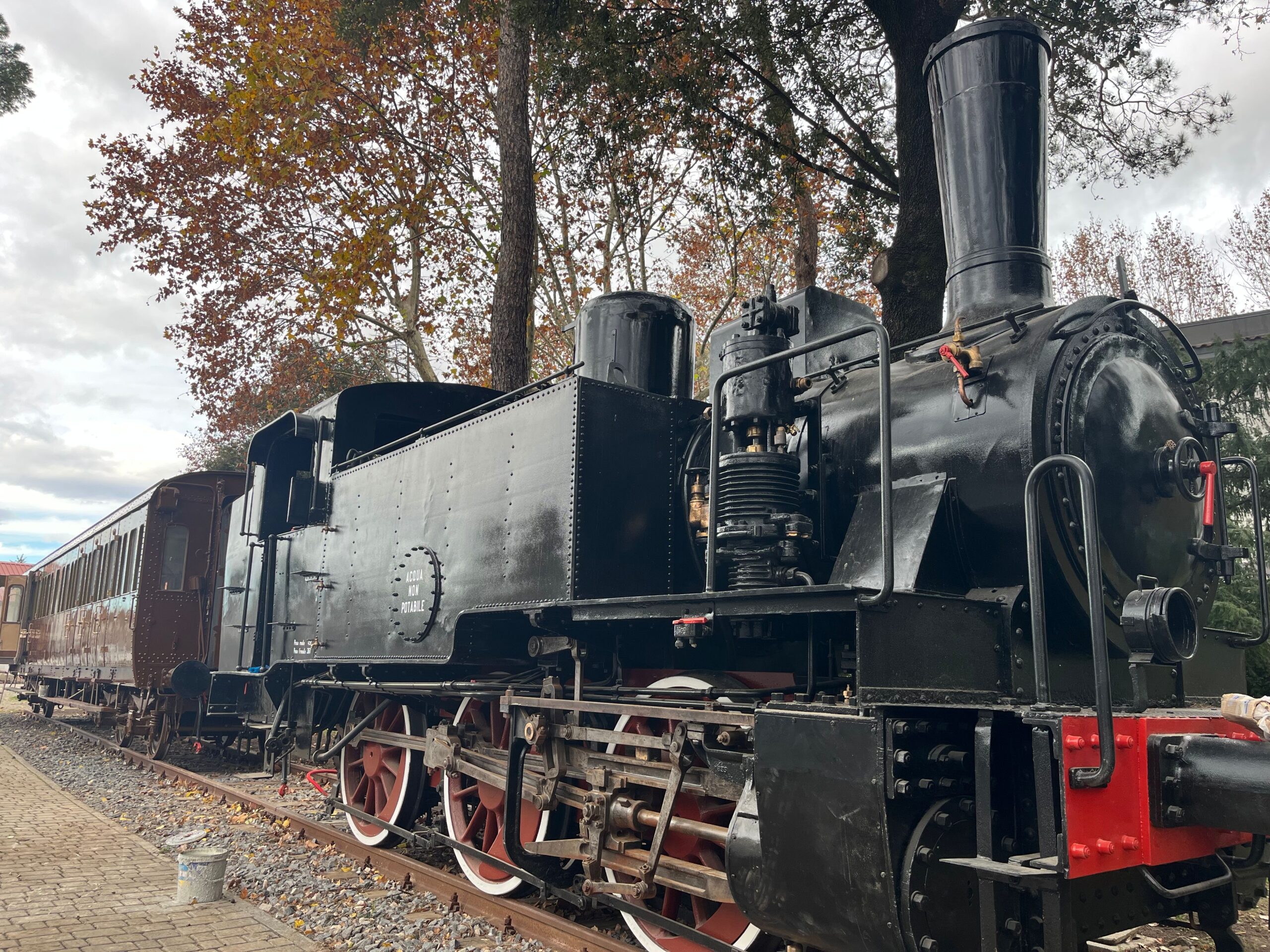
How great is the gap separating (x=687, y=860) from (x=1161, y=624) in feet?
7.18

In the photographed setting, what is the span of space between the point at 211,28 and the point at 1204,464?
17.6m

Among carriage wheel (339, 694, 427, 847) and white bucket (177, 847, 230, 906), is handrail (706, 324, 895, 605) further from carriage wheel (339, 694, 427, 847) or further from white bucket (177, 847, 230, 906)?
white bucket (177, 847, 230, 906)

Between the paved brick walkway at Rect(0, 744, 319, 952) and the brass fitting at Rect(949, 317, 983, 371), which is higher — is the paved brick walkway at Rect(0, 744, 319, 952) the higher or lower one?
the lower one

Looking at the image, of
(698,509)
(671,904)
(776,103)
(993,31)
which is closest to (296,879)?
(671,904)

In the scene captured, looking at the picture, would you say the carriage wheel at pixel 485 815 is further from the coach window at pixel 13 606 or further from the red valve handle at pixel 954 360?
the coach window at pixel 13 606

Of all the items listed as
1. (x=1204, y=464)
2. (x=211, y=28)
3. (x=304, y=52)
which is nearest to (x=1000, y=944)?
(x=1204, y=464)

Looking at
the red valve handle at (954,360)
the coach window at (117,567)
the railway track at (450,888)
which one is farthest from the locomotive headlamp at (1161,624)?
the coach window at (117,567)

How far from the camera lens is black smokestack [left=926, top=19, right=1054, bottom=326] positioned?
Answer: 4.03 metres

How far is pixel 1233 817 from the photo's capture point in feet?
8.59

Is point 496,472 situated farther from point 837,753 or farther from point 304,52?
point 304,52

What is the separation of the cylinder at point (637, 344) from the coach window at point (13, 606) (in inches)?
972

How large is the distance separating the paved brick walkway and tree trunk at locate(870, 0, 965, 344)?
21.3 feet

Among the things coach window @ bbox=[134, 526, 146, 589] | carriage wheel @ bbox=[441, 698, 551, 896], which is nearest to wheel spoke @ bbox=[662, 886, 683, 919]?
carriage wheel @ bbox=[441, 698, 551, 896]

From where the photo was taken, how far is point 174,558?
11914 mm
